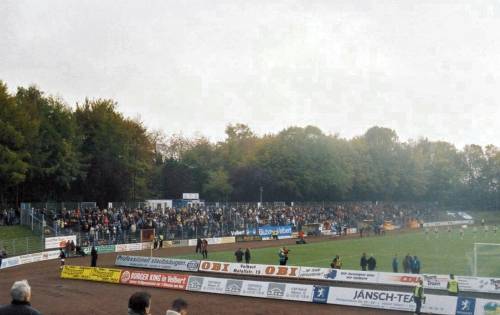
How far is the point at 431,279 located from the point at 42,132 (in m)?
49.5

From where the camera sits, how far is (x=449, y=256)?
46.2 m

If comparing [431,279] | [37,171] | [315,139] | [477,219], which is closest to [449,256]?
[431,279]

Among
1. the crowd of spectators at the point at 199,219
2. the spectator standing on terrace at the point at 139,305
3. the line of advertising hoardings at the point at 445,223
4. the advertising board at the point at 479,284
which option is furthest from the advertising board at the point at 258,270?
the line of advertising hoardings at the point at 445,223

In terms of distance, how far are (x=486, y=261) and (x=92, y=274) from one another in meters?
28.4

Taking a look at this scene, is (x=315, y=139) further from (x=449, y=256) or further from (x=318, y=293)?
(x=318, y=293)

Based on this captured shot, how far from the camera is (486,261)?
42.4m

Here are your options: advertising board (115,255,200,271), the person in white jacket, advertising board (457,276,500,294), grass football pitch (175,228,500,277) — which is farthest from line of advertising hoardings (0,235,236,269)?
the person in white jacket

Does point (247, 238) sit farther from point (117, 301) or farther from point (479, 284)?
point (479, 284)

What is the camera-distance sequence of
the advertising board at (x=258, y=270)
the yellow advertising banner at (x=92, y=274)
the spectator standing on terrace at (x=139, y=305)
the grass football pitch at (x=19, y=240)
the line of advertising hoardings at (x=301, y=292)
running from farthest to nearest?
the grass football pitch at (x=19, y=240) < the advertising board at (x=258, y=270) < the yellow advertising banner at (x=92, y=274) < the line of advertising hoardings at (x=301, y=292) < the spectator standing on terrace at (x=139, y=305)

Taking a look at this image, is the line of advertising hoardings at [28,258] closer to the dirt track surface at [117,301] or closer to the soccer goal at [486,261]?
the dirt track surface at [117,301]

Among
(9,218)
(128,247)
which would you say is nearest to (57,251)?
(9,218)

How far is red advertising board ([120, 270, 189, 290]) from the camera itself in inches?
1261

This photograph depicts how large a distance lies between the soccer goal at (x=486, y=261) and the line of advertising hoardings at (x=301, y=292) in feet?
34.2

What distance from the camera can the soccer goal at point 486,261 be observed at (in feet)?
119
